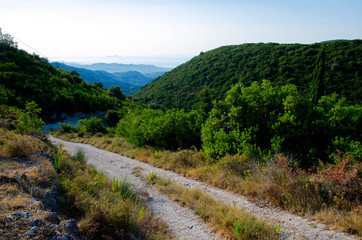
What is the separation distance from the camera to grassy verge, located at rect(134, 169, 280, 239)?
152 inches

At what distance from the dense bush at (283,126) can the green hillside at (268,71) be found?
127 ft

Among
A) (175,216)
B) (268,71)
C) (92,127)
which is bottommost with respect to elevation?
(92,127)

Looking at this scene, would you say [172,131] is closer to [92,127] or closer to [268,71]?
[92,127]

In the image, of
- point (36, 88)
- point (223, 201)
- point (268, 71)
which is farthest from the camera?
point (268, 71)

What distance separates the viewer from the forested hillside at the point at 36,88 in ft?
97.0

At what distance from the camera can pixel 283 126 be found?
6.94 meters

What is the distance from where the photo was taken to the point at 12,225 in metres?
2.76

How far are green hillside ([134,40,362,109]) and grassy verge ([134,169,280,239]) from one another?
42968 mm

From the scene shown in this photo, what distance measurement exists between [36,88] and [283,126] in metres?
35.9

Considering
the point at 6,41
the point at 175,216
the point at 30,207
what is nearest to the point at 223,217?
the point at 175,216

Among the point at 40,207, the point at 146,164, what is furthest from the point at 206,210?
the point at 146,164

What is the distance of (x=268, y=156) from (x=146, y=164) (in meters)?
5.96

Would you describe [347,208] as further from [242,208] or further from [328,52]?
[328,52]

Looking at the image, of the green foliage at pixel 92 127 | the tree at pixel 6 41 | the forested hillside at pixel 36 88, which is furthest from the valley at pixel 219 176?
the tree at pixel 6 41
